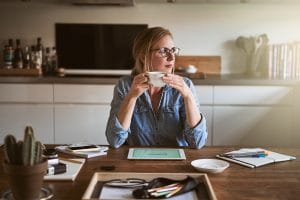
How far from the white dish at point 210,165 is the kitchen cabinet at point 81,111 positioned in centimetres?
205

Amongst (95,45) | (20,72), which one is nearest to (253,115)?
(95,45)

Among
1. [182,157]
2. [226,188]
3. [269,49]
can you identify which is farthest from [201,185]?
[269,49]

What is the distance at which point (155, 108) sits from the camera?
1.91 metres

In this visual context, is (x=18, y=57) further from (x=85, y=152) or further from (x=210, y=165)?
(x=210, y=165)

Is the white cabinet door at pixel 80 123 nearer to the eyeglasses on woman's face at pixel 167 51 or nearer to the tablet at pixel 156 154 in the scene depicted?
the eyeglasses on woman's face at pixel 167 51

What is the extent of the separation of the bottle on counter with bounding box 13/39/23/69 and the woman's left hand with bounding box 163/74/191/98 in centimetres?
243

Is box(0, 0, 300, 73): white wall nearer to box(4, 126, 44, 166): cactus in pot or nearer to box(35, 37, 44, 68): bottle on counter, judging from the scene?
box(35, 37, 44, 68): bottle on counter

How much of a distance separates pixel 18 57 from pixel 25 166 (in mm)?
3011

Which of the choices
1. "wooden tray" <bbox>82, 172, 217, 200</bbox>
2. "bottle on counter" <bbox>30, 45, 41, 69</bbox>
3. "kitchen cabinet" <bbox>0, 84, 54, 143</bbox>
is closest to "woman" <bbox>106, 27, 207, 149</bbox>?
"wooden tray" <bbox>82, 172, 217, 200</bbox>

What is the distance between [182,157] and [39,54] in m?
2.63

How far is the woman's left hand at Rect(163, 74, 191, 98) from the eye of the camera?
1620 mm

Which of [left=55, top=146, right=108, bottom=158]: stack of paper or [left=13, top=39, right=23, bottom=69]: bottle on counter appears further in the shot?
[left=13, top=39, right=23, bottom=69]: bottle on counter

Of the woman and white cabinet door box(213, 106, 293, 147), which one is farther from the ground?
the woman

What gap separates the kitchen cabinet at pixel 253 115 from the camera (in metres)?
3.33
